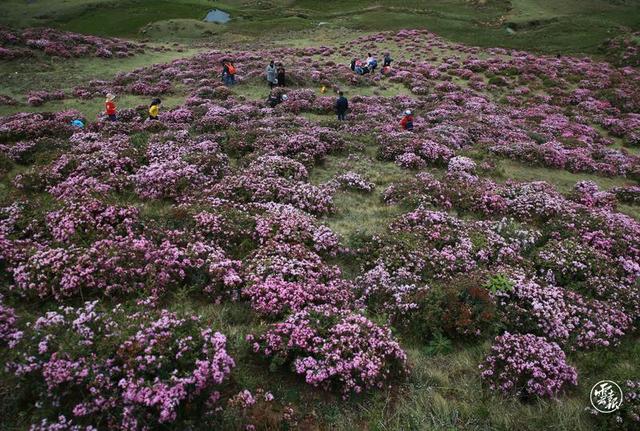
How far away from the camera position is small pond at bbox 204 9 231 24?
2741 inches

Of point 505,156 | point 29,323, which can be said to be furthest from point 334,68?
point 29,323

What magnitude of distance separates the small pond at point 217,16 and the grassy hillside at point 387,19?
1711mm

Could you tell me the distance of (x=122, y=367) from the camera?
6953mm

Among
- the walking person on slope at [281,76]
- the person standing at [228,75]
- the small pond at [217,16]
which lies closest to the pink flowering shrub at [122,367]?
the walking person on slope at [281,76]

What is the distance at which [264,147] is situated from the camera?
19.4 m

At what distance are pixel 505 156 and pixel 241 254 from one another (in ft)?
57.3

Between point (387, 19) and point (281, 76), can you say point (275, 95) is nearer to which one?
point (281, 76)

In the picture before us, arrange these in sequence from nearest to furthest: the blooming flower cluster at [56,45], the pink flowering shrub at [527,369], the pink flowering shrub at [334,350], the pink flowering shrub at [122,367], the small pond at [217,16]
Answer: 1. the pink flowering shrub at [122,367]
2. the pink flowering shrub at [334,350]
3. the pink flowering shrub at [527,369]
4. the blooming flower cluster at [56,45]
5. the small pond at [217,16]

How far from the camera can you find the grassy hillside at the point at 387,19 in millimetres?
55156

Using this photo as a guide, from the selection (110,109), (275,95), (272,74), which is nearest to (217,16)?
(272,74)
